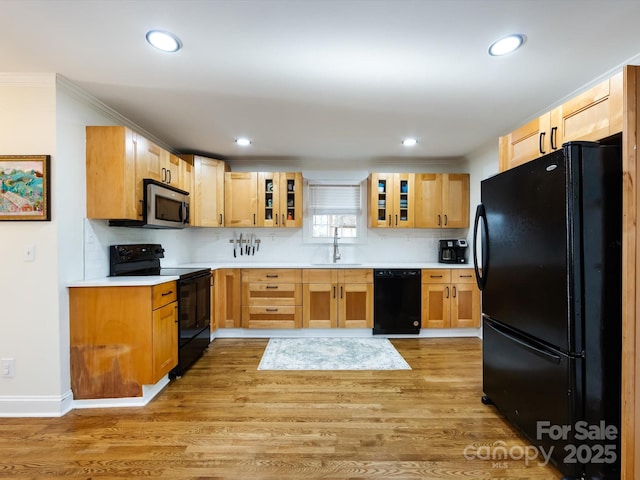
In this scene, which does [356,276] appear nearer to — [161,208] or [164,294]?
[164,294]

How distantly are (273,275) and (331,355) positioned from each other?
1261mm

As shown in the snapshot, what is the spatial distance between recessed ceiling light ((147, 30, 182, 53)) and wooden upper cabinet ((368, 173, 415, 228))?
2.97 metres

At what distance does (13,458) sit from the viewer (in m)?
1.74

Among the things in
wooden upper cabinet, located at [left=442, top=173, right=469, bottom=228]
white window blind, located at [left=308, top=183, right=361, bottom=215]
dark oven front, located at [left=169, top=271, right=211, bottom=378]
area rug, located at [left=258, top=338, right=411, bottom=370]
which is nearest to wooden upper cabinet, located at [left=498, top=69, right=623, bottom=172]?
wooden upper cabinet, located at [left=442, top=173, right=469, bottom=228]

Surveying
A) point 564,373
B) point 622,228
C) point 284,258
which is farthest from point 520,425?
point 284,258

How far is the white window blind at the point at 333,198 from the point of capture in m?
4.52

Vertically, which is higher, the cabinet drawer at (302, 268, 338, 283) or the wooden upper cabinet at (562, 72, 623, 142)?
the wooden upper cabinet at (562, 72, 623, 142)

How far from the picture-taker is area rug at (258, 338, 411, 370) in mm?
3012

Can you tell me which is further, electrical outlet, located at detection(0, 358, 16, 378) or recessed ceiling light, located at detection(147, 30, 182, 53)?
electrical outlet, located at detection(0, 358, 16, 378)

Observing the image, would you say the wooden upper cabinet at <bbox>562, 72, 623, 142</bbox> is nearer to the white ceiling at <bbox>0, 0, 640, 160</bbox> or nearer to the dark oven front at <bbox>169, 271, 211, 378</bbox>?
the white ceiling at <bbox>0, 0, 640, 160</bbox>

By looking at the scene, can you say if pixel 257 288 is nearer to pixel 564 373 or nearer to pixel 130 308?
pixel 130 308

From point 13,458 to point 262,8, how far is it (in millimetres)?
2874

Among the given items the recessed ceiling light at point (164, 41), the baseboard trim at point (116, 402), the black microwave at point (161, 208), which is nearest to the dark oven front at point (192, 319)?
the baseboard trim at point (116, 402)

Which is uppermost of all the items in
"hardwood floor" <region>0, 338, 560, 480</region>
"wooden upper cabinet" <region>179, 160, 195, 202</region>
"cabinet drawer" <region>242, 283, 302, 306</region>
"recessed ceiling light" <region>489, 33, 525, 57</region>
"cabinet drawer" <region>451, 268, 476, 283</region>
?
"recessed ceiling light" <region>489, 33, 525, 57</region>
